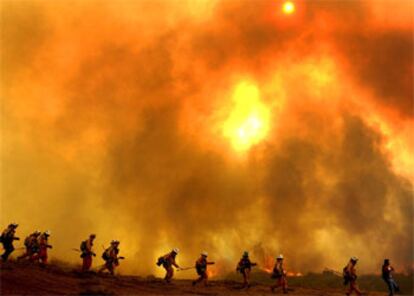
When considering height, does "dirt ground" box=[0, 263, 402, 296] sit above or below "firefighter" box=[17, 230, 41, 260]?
below

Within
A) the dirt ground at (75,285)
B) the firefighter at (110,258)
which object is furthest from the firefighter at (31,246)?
the firefighter at (110,258)

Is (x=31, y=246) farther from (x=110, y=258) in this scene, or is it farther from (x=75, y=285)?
(x=75, y=285)

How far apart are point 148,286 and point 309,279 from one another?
192ft

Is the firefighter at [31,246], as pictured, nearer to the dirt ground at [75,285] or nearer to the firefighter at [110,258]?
the dirt ground at [75,285]

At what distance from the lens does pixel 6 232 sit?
98.8 feet

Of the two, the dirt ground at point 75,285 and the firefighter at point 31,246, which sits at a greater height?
the firefighter at point 31,246

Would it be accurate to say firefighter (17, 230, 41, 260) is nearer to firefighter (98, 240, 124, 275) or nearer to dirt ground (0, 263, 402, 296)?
dirt ground (0, 263, 402, 296)

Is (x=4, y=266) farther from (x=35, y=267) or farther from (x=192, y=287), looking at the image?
(x=192, y=287)

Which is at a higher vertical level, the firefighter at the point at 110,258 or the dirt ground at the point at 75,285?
the firefighter at the point at 110,258

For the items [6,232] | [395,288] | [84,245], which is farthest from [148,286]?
[395,288]

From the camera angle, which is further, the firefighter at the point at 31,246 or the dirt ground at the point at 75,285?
the firefighter at the point at 31,246

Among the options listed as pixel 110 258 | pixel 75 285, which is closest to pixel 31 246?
pixel 110 258

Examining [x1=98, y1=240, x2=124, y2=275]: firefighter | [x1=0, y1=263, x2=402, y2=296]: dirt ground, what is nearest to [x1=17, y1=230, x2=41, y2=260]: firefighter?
[x1=0, y1=263, x2=402, y2=296]: dirt ground

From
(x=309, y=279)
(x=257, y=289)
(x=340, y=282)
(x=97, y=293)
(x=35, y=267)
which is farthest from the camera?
(x=309, y=279)
